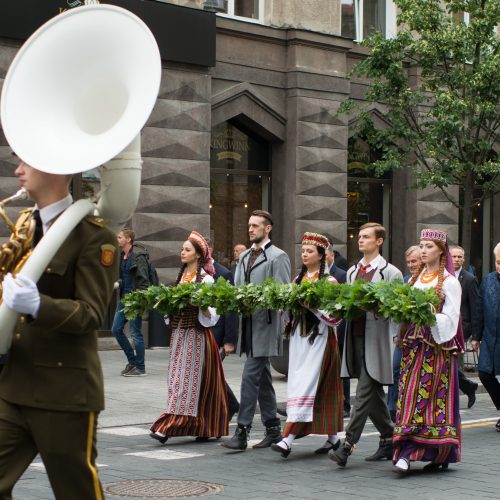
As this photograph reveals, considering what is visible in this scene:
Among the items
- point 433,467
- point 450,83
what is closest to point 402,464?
point 433,467

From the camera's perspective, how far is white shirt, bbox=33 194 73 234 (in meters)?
5.13

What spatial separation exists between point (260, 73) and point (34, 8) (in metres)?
5.06

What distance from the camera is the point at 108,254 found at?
507cm

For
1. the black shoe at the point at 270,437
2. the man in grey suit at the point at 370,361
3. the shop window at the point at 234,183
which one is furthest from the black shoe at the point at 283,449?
the shop window at the point at 234,183

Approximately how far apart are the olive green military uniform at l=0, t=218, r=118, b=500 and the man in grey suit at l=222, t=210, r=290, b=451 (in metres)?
5.33

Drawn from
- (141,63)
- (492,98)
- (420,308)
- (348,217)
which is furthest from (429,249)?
(348,217)

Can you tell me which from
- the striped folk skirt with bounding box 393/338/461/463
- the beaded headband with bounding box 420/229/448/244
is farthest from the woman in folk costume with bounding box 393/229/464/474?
the beaded headband with bounding box 420/229/448/244

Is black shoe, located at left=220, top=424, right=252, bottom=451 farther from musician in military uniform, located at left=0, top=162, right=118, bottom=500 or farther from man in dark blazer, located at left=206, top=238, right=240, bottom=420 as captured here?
musician in military uniform, located at left=0, top=162, right=118, bottom=500

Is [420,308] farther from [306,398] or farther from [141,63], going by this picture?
[141,63]

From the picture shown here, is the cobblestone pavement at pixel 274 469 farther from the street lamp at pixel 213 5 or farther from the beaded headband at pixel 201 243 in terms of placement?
the street lamp at pixel 213 5

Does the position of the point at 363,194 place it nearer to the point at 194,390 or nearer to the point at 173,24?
the point at 173,24

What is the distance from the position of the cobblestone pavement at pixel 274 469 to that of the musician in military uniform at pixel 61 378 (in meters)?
3.09

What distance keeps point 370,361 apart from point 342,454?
30.1 inches

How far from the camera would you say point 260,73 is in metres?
21.9
